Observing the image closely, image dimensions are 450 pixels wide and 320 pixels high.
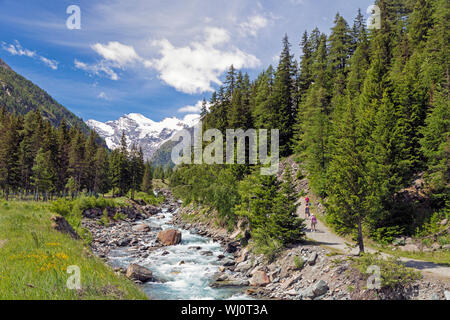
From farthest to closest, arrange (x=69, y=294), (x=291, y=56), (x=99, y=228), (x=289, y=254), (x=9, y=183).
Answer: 1. (x=291, y=56)
2. (x=9, y=183)
3. (x=99, y=228)
4. (x=289, y=254)
5. (x=69, y=294)

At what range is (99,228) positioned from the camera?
4100 centimetres

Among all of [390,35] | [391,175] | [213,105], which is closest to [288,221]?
[391,175]

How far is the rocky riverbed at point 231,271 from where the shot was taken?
45.9 feet

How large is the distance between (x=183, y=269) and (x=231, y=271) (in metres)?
4.59

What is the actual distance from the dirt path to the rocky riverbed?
50.4 inches

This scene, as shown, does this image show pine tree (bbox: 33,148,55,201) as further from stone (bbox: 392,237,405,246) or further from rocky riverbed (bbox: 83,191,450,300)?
stone (bbox: 392,237,405,246)

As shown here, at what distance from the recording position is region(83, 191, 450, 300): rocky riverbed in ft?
45.9

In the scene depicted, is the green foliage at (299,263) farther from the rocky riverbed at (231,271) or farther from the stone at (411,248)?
the stone at (411,248)

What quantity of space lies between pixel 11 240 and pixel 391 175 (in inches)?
1058

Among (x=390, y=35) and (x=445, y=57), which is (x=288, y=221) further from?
(x=390, y=35)

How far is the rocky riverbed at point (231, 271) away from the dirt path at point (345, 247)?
1.28m

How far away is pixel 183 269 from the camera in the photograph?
74.8ft

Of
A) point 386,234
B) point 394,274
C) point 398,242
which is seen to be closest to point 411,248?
point 398,242

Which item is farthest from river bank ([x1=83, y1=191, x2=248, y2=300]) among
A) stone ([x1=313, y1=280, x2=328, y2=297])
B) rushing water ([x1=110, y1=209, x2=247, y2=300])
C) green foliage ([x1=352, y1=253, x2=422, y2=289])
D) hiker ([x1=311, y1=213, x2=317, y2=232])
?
hiker ([x1=311, y1=213, x2=317, y2=232])
